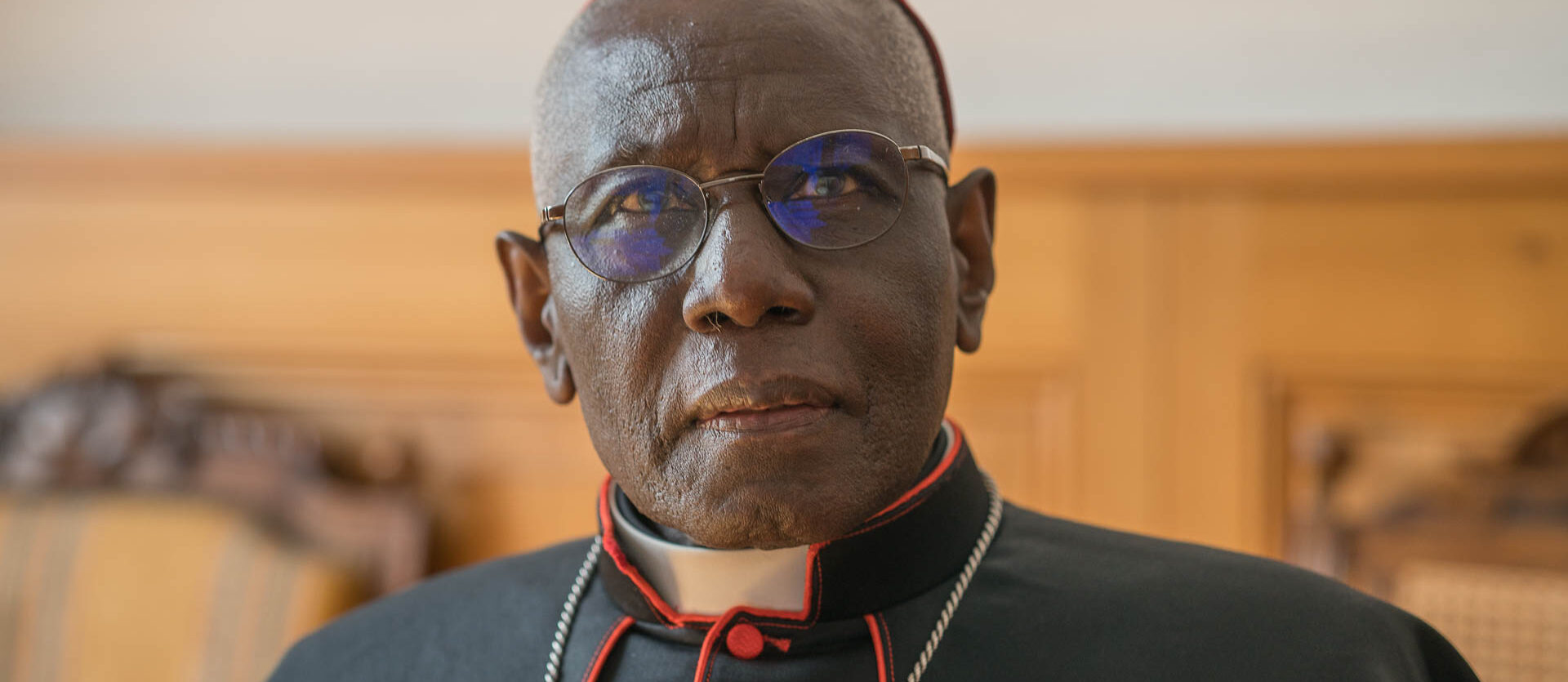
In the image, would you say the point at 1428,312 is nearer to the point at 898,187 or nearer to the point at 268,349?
the point at 898,187

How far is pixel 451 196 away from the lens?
2551mm

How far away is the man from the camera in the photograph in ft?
3.42

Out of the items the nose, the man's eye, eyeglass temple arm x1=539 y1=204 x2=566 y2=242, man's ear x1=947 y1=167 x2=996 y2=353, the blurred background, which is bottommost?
the blurred background

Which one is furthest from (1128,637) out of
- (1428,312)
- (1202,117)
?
(1202,117)

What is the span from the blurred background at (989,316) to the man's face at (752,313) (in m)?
1.14

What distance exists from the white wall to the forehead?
1345 mm

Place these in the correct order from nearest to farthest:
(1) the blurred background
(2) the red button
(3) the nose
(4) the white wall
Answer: (3) the nose < (2) the red button < (1) the blurred background < (4) the white wall

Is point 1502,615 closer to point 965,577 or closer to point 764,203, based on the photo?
point 965,577

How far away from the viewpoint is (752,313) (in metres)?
1.01

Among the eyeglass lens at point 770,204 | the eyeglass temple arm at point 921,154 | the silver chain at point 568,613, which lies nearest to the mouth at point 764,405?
the eyeglass lens at point 770,204

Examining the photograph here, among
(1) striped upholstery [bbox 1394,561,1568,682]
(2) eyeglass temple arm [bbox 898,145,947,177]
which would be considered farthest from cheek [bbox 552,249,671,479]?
(1) striped upholstery [bbox 1394,561,1568,682]

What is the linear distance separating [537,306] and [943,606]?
444mm

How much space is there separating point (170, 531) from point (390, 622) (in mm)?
1196

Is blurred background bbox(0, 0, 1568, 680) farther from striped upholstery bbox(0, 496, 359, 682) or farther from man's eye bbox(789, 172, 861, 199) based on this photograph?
man's eye bbox(789, 172, 861, 199)
